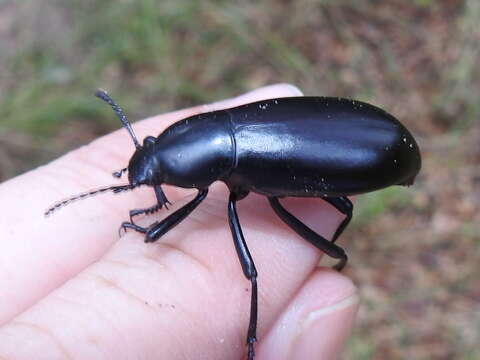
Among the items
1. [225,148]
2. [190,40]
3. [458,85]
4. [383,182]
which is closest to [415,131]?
[458,85]

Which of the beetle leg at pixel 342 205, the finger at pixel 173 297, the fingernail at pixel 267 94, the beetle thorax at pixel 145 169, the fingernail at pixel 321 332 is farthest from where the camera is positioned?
the fingernail at pixel 267 94

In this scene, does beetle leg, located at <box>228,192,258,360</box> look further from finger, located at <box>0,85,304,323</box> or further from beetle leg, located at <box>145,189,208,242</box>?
finger, located at <box>0,85,304,323</box>

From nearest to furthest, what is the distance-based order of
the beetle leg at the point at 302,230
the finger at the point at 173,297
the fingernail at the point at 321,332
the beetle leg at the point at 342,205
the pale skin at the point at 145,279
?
the finger at the point at 173,297 < the pale skin at the point at 145,279 < the beetle leg at the point at 302,230 < the fingernail at the point at 321,332 < the beetle leg at the point at 342,205

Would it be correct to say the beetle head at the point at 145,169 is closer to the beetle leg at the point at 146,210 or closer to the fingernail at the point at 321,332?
the beetle leg at the point at 146,210

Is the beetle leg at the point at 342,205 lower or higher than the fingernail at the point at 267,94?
lower

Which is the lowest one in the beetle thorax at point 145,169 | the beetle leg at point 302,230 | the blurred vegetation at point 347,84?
the blurred vegetation at point 347,84

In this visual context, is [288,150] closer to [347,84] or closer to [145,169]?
[145,169]

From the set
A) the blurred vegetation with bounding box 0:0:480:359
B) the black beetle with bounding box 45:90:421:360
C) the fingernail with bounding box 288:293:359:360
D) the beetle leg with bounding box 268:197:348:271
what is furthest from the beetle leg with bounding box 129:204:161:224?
the blurred vegetation with bounding box 0:0:480:359

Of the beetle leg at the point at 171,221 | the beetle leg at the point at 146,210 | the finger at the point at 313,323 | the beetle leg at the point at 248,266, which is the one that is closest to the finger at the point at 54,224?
the beetle leg at the point at 146,210
